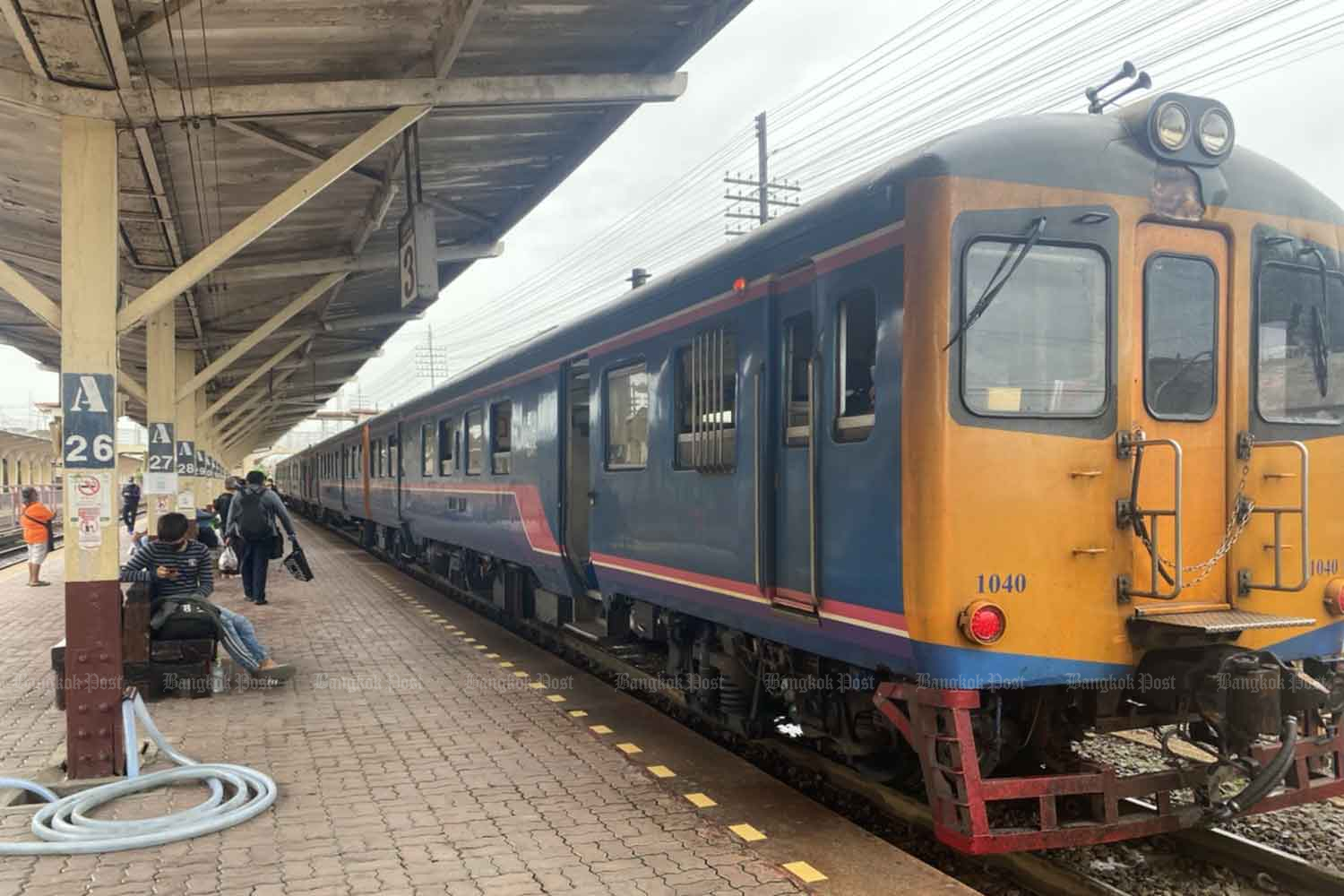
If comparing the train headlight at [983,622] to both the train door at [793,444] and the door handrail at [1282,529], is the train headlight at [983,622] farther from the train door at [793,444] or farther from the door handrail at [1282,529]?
the door handrail at [1282,529]

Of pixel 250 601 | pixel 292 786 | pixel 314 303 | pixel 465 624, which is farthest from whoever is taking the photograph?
pixel 314 303

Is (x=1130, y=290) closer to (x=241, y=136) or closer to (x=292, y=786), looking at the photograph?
(x=292, y=786)

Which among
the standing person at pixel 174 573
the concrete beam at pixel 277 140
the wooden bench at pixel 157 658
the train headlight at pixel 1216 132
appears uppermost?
the concrete beam at pixel 277 140

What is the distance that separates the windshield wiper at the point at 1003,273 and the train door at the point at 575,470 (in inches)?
186

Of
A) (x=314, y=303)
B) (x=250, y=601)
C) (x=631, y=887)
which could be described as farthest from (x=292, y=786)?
(x=314, y=303)

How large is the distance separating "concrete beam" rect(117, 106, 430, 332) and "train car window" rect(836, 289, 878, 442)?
328 centimetres

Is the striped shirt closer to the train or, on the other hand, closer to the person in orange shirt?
the train

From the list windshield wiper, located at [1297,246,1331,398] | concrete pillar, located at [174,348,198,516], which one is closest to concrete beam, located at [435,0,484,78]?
windshield wiper, located at [1297,246,1331,398]

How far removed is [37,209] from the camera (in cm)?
877

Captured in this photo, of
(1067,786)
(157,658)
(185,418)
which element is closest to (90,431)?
(157,658)

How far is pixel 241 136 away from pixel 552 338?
9.21 ft

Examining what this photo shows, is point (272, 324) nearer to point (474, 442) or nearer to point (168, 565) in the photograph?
point (474, 442)

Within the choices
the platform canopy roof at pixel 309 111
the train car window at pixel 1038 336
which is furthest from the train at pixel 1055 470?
the platform canopy roof at pixel 309 111

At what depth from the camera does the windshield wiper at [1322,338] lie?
460 centimetres
